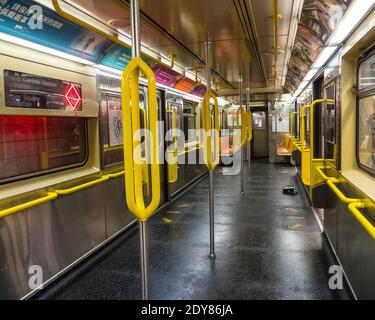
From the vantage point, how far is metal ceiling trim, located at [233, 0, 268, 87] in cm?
313

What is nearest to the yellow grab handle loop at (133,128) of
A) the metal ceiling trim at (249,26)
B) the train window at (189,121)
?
the metal ceiling trim at (249,26)

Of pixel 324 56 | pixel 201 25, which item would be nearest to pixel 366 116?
pixel 324 56

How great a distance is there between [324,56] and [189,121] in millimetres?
4805

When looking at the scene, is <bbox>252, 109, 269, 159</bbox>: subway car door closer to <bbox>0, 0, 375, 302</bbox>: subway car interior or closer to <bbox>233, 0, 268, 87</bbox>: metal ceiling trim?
<bbox>233, 0, 268, 87</bbox>: metal ceiling trim

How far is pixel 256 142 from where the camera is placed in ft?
41.7

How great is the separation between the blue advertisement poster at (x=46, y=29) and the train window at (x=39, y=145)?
0.70 metres

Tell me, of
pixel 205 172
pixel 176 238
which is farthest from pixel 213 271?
pixel 205 172

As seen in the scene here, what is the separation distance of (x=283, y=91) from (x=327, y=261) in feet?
26.4

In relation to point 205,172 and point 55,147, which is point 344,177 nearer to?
point 55,147

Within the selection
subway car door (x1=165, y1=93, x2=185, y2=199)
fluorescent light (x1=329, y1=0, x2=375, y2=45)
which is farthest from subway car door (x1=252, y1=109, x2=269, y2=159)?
fluorescent light (x1=329, y1=0, x2=375, y2=45)

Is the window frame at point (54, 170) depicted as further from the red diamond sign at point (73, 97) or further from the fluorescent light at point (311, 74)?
the fluorescent light at point (311, 74)

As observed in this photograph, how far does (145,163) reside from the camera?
3.37 meters

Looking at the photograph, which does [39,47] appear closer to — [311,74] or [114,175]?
[114,175]

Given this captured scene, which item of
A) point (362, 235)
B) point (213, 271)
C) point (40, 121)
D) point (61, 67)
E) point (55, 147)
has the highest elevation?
point (61, 67)
